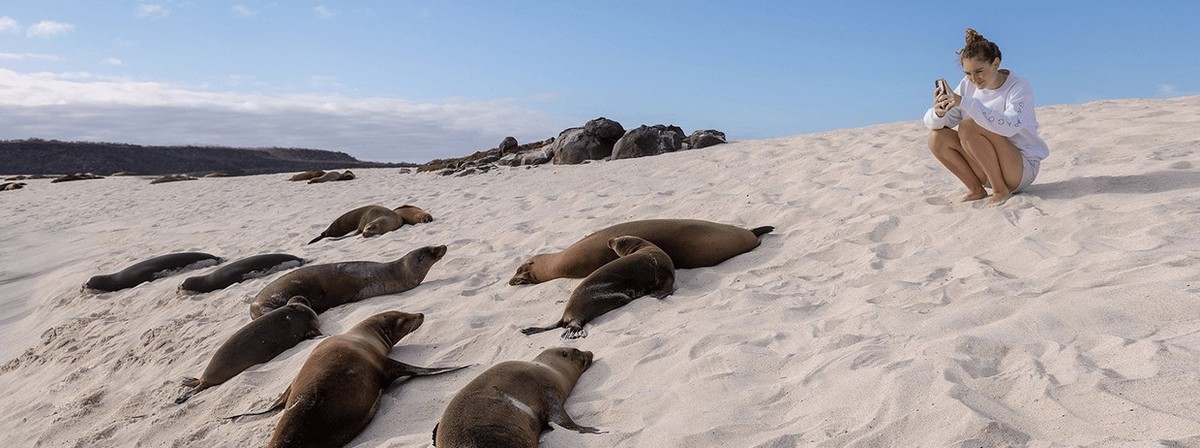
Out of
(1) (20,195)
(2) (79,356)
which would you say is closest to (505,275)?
(2) (79,356)

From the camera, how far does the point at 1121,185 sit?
Result: 19.6 ft

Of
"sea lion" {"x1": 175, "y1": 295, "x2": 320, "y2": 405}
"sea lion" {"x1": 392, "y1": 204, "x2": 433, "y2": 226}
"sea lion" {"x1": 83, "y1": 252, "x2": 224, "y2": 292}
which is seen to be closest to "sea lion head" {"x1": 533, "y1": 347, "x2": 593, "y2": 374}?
"sea lion" {"x1": 175, "y1": 295, "x2": 320, "y2": 405}

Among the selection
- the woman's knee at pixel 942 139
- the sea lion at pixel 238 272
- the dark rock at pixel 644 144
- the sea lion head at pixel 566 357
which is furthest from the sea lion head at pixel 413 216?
the dark rock at pixel 644 144

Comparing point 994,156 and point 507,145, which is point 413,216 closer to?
point 994,156

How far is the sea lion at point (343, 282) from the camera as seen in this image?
6324mm

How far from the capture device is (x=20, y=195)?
21891 mm

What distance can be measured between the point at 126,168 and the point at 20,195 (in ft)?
84.9

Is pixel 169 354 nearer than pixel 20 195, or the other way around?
pixel 169 354

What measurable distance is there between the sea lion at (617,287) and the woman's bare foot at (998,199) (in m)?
2.36

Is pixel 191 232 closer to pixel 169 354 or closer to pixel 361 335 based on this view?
pixel 169 354

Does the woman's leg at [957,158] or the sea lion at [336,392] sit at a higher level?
the woman's leg at [957,158]

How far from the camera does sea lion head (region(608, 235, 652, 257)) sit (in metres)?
5.77

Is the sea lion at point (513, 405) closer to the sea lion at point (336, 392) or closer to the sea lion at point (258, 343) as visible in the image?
the sea lion at point (336, 392)

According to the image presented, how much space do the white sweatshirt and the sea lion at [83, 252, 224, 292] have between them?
718 cm
